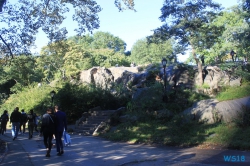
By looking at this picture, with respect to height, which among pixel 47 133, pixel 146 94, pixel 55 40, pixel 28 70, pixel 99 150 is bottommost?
pixel 99 150

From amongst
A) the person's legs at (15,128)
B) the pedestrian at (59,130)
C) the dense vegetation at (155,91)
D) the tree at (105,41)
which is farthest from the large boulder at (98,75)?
the tree at (105,41)

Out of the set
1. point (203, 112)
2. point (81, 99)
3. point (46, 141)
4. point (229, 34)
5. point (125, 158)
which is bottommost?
point (125, 158)

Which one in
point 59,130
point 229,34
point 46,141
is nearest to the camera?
point 46,141

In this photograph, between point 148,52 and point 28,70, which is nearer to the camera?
point 28,70

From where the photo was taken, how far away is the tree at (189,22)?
20547 mm

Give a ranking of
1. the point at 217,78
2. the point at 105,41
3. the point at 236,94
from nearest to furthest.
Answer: the point at 236,94 < the point at 217,78 < the point at 105,41

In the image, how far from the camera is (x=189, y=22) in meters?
20.4

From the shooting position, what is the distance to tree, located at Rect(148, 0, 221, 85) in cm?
2055

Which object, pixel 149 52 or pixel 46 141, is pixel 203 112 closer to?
pixel 46 141

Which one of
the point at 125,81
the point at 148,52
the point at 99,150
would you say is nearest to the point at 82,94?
the point at 125,81

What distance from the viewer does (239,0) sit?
91.1 ft

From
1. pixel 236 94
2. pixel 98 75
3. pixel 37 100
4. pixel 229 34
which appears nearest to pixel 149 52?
pixel 98 75

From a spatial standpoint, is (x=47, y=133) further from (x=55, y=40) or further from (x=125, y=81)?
(x=125, y=81)

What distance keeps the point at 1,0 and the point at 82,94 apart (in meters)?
13.0
